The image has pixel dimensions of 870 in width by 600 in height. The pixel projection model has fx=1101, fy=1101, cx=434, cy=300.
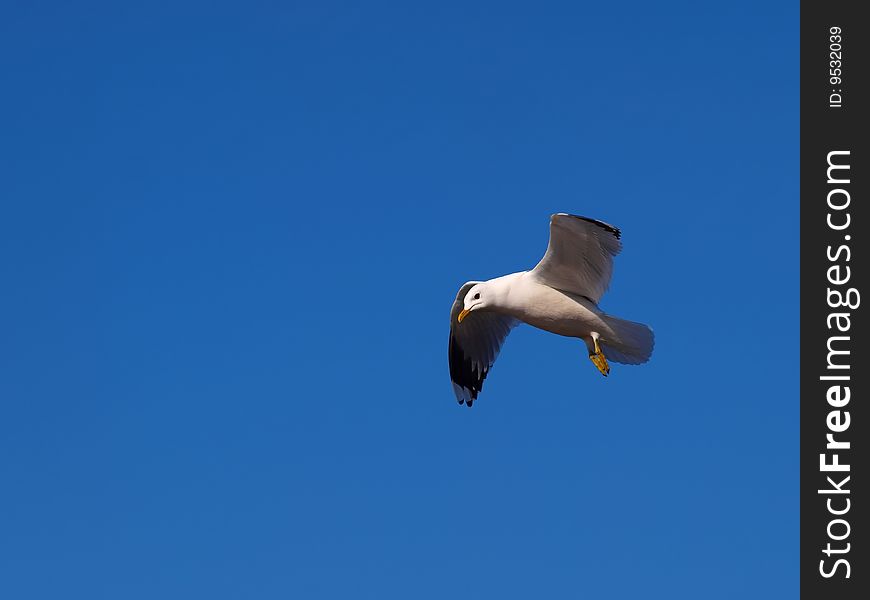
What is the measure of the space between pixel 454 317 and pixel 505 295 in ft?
3.89

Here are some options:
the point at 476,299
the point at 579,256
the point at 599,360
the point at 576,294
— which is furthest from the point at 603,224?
the point at 476,299

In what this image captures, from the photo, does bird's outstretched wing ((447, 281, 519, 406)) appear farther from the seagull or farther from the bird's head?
the seagull

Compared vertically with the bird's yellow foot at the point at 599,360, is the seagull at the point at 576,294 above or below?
above

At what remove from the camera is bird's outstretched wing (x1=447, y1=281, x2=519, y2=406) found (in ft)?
34.6

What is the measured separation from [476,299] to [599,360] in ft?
4.29

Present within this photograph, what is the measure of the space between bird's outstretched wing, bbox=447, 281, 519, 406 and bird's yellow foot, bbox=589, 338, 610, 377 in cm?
157

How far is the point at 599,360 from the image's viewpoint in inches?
355

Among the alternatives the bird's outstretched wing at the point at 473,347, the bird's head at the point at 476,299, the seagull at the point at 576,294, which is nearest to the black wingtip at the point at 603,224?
the seagull at the point at 576,294

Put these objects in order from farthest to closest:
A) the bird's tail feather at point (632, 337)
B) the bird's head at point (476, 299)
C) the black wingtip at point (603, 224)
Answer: the bird's head at point (476, 299)
the bird's tail feather at point (632, 337)
the black wingtip at point (603, 224)

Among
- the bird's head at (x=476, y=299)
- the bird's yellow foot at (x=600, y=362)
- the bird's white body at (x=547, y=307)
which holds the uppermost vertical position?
the bird's head at (x=476, y=299)

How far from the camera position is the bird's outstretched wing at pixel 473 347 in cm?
1054

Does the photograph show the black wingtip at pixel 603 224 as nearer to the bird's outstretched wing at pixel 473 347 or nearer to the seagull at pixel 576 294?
the seagull at pixel 576 294

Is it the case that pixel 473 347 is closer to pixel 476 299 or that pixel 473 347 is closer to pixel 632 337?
pixel 476 299
